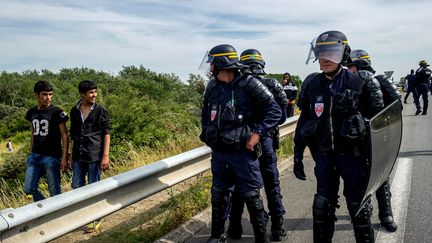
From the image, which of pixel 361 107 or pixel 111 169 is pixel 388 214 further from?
pixel 111 169

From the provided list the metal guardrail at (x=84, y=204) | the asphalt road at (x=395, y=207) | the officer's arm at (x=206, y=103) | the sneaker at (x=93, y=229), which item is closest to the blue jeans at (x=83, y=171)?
the sneaker at (x=93, y=229)

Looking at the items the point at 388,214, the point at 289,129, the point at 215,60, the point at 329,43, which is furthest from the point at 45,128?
the point at 289,129

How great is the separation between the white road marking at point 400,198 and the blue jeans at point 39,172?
3739 millimetres

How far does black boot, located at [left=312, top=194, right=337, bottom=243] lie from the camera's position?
3.57m

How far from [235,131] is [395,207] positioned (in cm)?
245

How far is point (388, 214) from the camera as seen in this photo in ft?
14.4

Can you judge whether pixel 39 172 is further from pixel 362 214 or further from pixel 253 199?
pixel 362 214

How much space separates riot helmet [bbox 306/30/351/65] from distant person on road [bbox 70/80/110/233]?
280 centimetres

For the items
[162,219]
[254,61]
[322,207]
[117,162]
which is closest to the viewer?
[322,207]

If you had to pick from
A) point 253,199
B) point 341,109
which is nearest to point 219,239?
point 253,199

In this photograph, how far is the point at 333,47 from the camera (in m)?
3.44

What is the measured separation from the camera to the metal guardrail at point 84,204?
278 cm

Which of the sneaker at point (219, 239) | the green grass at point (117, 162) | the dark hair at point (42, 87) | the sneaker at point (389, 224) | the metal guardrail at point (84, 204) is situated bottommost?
the green grass at point (117, 162)

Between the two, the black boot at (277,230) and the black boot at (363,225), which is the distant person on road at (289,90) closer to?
the black boot at (277,230)
